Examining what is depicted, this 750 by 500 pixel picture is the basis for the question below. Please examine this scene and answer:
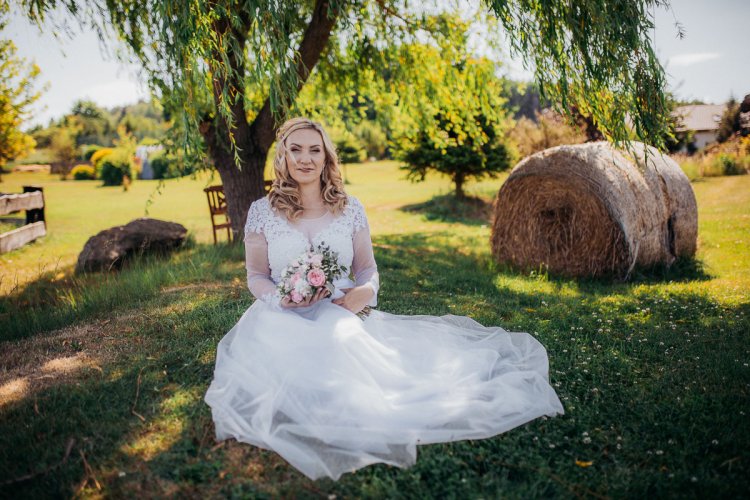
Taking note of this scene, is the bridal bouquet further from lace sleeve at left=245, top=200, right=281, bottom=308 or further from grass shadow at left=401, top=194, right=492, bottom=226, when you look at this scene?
grass shadow at left=401, top=194, right=492, bottom=226

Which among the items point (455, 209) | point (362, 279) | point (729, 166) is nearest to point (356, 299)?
point (362, 279)

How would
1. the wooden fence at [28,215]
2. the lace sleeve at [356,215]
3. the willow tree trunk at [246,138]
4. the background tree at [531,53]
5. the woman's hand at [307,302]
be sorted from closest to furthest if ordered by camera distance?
1. the woman's hand at [307,302]
2. the lace sleeve at [356,215]
3. the background tree at [531,53]
4. the willow tree trunk at [246,138]
5. the wooden fence at [28,215]

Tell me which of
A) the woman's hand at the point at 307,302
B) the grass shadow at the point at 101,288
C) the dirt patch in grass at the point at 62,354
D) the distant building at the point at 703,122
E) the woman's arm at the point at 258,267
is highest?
the distant building at the point at 703,122

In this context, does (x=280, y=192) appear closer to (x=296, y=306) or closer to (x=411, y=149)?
(x=296, y=306)

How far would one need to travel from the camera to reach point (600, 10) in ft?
13.9

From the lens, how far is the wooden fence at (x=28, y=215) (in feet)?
31.6

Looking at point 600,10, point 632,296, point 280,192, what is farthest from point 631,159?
point 280,192

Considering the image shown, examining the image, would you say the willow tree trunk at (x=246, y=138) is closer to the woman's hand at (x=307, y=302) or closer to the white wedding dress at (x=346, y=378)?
the white wedding dress at (x=346, y=378)

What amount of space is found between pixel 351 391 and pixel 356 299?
0.86 metres

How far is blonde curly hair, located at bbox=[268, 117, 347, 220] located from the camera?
3607 millimetres

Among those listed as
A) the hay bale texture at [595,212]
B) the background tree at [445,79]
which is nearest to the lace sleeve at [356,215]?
the hay bale texture at [595,212]

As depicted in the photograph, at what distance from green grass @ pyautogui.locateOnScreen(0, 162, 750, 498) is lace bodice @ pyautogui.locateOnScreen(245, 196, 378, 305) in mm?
879

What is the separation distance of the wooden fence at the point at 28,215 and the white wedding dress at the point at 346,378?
8690 mm

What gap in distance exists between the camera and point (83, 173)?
110 ft
